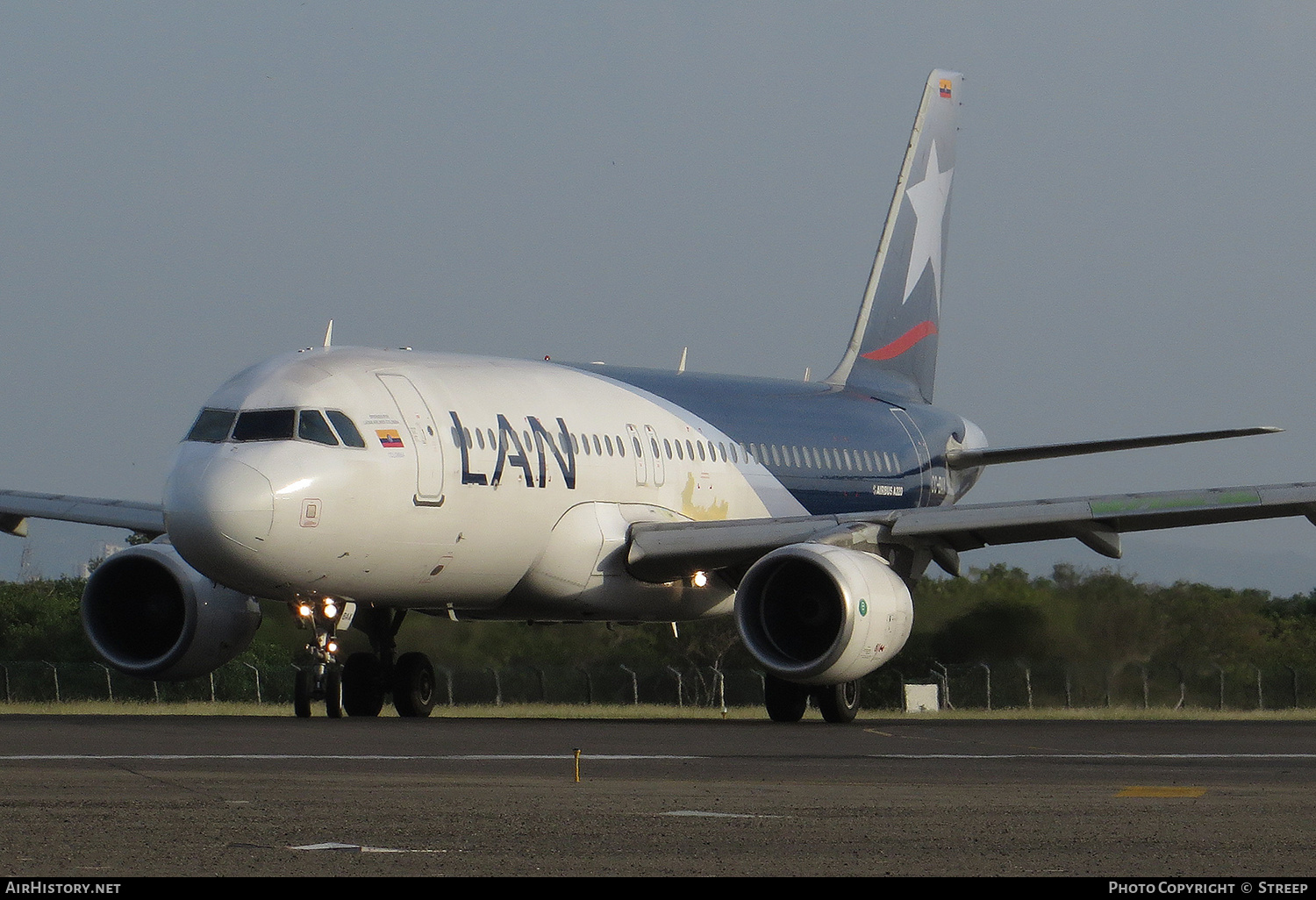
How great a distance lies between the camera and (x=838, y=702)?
20.6m

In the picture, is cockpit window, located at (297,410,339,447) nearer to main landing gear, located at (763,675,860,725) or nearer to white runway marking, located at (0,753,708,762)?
white runway marking, located at (0,753,708,762)

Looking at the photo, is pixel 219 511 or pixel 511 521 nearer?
pixel 219 511

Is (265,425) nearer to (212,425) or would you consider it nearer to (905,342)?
(212,425)

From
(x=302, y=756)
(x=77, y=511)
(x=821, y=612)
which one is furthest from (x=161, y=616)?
(x=302, y=756)

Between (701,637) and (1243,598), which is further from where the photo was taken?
(701,637)

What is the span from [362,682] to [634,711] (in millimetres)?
7584

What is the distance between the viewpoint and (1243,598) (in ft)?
94.6

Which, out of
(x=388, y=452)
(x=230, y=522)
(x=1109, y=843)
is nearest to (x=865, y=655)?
(x=388, y=452)

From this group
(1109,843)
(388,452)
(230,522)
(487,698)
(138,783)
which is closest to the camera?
(1109,843)

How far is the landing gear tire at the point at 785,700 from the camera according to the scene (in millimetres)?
21406

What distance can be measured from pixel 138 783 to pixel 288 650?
15.9 m

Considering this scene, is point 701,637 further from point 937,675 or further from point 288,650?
point 288,650

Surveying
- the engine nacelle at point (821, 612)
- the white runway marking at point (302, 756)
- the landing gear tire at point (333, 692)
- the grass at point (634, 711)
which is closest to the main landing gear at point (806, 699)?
the engine nacelle at point (821, 612)

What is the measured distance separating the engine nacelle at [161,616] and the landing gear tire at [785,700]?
17.7 feet
